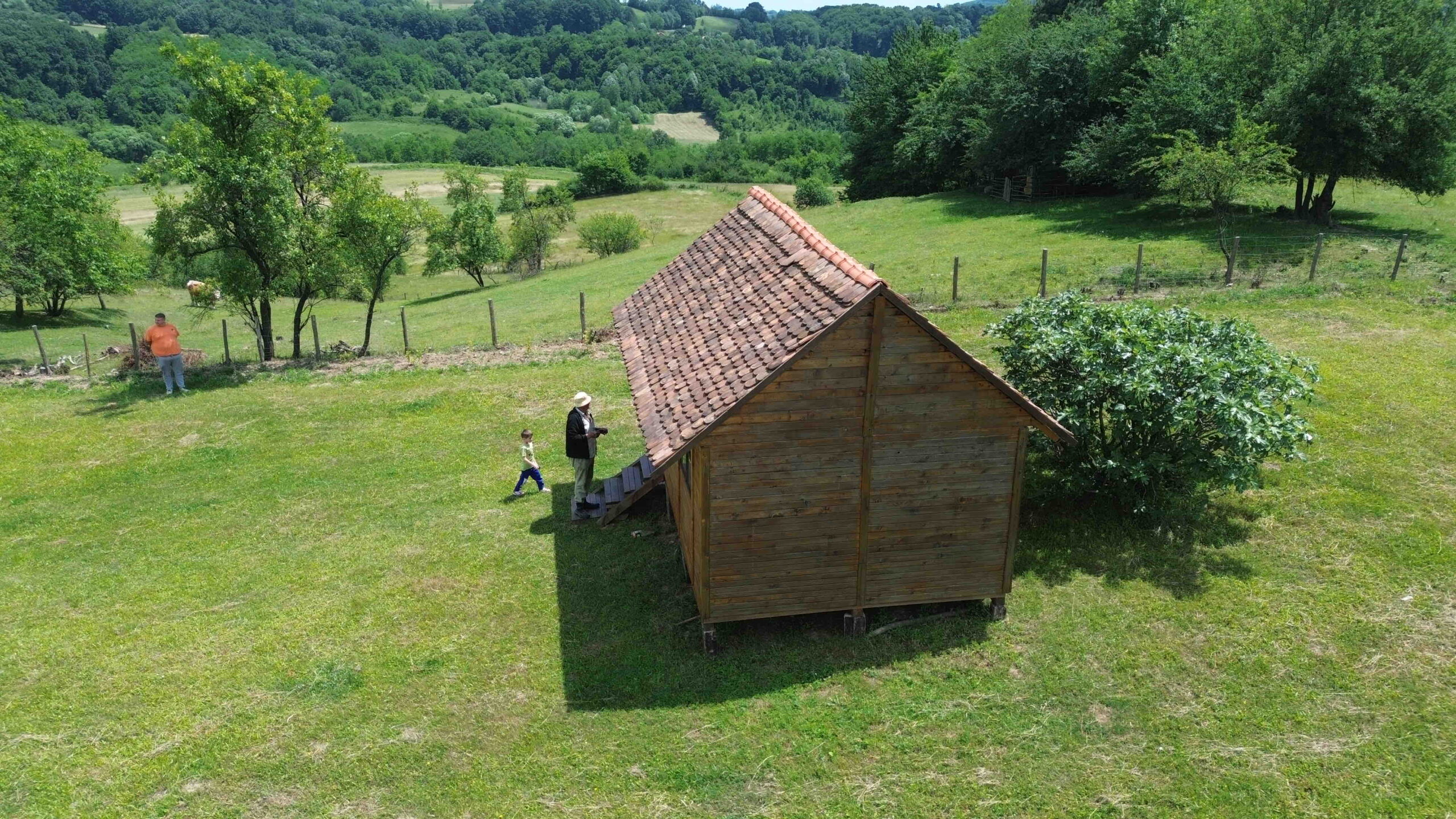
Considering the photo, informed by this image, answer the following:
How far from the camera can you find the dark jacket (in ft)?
48.1

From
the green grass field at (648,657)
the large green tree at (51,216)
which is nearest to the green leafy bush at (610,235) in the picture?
the large green tree at (51,216)

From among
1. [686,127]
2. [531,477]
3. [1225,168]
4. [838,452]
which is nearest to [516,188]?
[1225,168]

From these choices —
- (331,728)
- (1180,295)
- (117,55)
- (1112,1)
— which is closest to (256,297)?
(331,728)

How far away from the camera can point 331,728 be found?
1046 centimetres

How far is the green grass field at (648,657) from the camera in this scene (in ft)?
31.1

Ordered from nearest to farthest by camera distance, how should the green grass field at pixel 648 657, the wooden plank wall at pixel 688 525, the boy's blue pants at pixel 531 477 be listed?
the green grass field at pixel 648 657, the wooden plank wall at pixel 688 525, the boy's blue pants at pixel 531 477

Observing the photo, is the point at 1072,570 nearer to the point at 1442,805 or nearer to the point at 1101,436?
the point at 1101,436

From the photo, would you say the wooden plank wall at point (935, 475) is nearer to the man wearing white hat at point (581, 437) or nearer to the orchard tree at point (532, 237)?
the man wearing white hat at point (581, 437)

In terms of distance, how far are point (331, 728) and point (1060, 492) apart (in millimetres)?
10626

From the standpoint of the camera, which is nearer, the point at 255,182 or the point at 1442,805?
the point at 1442,805

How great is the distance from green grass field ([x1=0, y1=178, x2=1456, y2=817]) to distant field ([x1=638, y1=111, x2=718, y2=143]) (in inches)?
6132

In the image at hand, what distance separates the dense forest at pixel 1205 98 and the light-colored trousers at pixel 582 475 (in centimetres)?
2157

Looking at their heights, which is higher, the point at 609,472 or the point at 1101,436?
the point at 1101,436

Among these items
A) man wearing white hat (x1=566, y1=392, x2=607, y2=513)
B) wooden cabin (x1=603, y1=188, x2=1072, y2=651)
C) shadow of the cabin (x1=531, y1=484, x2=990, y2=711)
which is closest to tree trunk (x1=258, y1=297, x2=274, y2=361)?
man wearing white hat (x1=566, y1=392, x2=607, y2=513)
